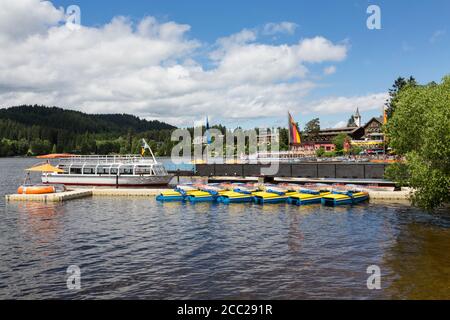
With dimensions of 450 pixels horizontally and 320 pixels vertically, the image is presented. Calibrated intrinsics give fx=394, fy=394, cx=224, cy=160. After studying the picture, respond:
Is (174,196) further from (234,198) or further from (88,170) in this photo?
(88,170)

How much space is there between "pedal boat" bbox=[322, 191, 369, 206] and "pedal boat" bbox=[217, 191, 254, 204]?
10.2 meters

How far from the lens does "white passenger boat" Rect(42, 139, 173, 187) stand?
250ft

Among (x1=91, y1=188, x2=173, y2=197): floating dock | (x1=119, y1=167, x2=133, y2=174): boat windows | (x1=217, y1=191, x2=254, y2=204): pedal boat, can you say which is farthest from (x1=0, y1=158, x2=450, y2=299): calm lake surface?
(x1=119, y1=167, x2=133, y2=174): boat windows

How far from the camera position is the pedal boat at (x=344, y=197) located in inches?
1997

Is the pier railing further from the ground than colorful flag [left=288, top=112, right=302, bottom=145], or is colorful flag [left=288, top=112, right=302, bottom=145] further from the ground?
colorful flag [left=288, top=112, right=302, bottom=145]

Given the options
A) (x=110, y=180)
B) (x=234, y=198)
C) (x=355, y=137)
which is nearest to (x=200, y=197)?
(x=234, y=198)

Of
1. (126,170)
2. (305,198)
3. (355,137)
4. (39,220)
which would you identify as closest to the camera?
(39,220)

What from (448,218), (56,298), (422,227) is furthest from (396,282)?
(448,218)

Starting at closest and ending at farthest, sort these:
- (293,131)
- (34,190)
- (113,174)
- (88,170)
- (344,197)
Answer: (344,197) < (34,190) < (113,174) < (88,170) < (293,131)

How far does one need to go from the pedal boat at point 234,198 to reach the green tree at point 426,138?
21.2m

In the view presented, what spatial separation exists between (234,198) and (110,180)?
3331cm

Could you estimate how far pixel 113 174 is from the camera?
258ft

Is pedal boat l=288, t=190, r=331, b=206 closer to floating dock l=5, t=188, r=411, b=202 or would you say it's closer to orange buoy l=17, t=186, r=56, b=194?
floating dock l=5, t=188, r=411, b=202
